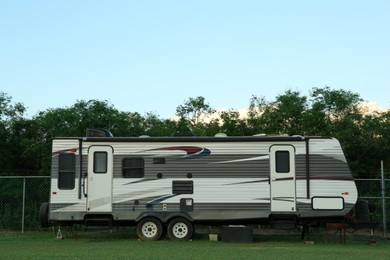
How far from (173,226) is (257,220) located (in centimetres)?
245

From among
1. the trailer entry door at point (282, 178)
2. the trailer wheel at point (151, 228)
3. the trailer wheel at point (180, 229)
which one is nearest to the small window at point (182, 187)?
the trailer wheel at point (180, 229)

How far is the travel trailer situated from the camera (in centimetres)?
1566

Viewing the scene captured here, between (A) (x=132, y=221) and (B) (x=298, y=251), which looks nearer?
(B) (x=298, y=251)

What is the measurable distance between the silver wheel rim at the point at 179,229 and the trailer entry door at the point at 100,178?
196 cm

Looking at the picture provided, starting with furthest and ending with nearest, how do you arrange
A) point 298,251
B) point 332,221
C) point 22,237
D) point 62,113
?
point 62,113
point 22,237
point 332,221
point 298,251

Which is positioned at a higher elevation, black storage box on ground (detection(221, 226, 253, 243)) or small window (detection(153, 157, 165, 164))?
small window (detection(153, 157, 165, 164))

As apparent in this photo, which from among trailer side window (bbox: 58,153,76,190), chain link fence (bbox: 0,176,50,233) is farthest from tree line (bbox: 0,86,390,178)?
trailer side window (bbox: 58,153,76,190)

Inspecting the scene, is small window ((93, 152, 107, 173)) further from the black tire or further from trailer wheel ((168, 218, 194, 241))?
trailer wheel ((168, 218, 194, 241))

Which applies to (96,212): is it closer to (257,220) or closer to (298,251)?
(257,220)

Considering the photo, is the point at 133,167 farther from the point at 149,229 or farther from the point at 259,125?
the point at 259,125

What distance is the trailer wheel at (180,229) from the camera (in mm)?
15906

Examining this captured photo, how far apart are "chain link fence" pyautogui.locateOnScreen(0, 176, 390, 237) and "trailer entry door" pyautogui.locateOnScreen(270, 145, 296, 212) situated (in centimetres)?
438

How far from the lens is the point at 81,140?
1590cm

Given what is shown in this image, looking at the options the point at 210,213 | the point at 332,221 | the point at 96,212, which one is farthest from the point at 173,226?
the point at 332,221
